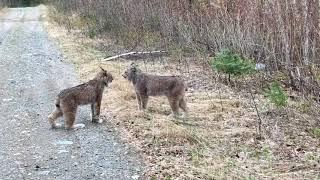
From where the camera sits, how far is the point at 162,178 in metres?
5.67

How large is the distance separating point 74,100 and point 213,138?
2153 millimetres

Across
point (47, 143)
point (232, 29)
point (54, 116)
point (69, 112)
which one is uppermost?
point (232, 29)

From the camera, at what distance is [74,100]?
782cm

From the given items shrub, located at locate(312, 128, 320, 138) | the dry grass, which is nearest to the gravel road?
the dry grass

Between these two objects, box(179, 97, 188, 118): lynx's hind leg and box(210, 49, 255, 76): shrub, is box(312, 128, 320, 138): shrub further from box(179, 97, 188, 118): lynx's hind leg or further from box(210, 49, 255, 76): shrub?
box(210, 49, 255, 76): shrub

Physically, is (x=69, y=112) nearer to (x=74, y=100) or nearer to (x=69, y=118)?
(x=69, y=118)

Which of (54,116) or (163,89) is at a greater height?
(163,89)

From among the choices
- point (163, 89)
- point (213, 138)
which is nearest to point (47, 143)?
point (163, 89)

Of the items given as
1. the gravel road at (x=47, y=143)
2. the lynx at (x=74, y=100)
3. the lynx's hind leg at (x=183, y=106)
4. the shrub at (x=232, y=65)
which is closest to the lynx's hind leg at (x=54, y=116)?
the lynx at (x=74, y=100)

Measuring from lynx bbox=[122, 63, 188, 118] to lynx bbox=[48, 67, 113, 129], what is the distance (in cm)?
70

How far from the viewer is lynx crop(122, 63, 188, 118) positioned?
27.1 ft

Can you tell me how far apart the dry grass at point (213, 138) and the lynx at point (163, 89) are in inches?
9.0

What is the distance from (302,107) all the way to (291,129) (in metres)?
1.25

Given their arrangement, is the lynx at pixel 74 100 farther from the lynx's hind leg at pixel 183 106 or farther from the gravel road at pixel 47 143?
the lynx's hind leg at pixel 183 106
